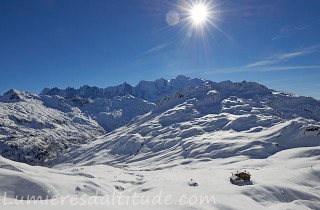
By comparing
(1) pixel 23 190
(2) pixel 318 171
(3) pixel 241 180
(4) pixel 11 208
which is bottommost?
(4) pixel 11 208

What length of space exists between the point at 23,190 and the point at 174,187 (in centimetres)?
2450

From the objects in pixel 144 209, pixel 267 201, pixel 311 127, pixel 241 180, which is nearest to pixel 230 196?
pixel 267 201

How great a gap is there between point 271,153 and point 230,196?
4217 inches

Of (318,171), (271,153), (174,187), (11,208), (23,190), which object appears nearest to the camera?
(11,208)

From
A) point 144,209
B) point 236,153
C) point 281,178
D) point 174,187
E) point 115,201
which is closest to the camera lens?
point 144,209

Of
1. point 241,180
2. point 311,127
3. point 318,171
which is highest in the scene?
point 311,127

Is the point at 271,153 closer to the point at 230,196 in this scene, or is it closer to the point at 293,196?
the point at 293,196

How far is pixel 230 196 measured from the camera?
49375mm

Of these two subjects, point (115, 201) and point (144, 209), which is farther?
point (115, 201)

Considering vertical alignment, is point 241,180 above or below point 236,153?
below

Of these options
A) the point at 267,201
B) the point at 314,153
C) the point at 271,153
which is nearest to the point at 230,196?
the point at 267,201

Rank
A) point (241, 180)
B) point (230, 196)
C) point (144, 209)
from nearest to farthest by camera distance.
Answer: point (144, 209) < point (230, 196) < point (241, 180)

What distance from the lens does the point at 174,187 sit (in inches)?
2135

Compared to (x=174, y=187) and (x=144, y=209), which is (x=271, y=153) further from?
(x=144, y=209)
